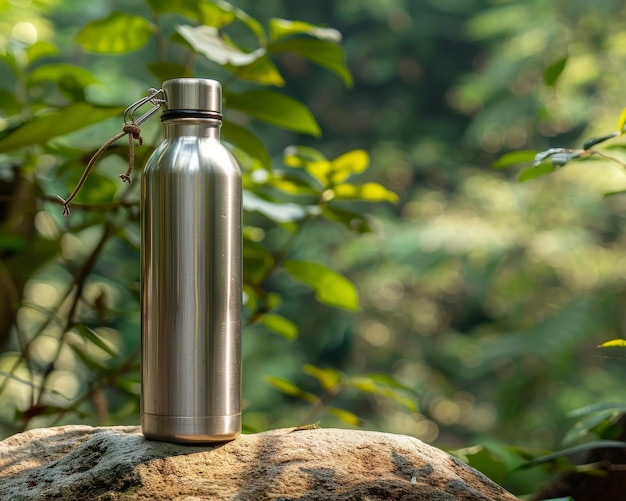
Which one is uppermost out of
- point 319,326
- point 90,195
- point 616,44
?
point 616,44

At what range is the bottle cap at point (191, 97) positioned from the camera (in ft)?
2.21

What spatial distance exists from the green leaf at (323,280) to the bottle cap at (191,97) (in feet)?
1.38

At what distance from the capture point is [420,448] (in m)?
0.70

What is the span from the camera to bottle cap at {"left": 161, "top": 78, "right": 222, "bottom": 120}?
67cm

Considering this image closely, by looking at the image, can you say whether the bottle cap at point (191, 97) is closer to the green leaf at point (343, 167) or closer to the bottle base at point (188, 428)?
the bottle base at point (188, 428)

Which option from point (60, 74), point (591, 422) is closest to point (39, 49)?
point (60, 74)

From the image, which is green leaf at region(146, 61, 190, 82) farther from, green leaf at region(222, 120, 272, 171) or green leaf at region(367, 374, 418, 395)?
green leaf at region(367, 374, 418, 395)

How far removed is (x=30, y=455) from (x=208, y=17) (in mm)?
602

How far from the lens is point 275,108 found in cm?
101

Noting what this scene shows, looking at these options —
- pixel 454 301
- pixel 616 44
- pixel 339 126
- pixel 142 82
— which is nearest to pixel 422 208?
pixel 454 301

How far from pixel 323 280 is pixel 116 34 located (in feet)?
1.46

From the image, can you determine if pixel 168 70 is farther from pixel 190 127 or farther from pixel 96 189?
pixel 190 127

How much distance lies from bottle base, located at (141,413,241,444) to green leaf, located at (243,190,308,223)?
1.33 ft

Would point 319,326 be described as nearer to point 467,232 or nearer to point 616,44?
point 467,232
